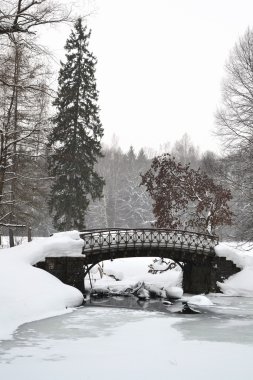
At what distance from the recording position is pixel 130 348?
36.1 ft

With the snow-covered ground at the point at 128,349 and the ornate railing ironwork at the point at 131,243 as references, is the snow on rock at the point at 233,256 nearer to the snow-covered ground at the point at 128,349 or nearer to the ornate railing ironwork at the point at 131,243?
the ornate railing ironwork at the point at 131,243

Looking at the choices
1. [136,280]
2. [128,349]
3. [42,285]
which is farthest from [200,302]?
[128,349]

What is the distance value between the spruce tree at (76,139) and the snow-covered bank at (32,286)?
8.47 meters

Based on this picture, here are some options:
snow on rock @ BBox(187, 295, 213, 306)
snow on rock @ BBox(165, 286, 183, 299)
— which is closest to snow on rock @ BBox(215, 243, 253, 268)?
snow on rock @ BBox(165, 286, 183, 299)

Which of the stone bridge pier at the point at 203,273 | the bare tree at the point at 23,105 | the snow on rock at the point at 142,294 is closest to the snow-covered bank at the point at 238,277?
the stone bridge pier at the point at 203,273

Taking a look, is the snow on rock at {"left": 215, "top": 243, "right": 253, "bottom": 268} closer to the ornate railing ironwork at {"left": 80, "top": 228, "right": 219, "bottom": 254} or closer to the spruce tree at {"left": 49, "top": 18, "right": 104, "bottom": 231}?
the ornate railing ironwork at {"left": 80, "top": 228, "right": 219, "bottom": 254}

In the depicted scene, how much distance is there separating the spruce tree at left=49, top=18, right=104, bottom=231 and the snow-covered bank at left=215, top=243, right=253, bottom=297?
1027 cm

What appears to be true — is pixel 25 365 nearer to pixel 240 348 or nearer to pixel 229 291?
pixel 240 348

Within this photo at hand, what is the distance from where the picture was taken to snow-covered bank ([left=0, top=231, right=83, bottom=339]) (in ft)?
47.9

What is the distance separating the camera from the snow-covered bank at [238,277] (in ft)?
78.9

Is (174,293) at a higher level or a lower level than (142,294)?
higher

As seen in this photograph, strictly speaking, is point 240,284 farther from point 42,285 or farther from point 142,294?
point 42,285

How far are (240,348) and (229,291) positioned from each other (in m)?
13.6

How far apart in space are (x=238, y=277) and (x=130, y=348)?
1534cm
